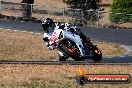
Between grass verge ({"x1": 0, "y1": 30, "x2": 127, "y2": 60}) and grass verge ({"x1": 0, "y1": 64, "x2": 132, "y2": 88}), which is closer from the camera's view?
grass verge ({"x1": 0, "y1": 64, "x2": 132, "y2": 88})

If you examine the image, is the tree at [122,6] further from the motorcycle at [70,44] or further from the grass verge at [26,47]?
the motorcycle at [70,44]

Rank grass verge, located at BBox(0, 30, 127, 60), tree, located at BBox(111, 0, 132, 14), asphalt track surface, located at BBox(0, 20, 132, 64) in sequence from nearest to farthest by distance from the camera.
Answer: grass verge, located at BBox(0, 30, 127, 60) → asphalt track surface, located at BBox(0, 20, 132, 64) → tree, located at BBox(111, 0, 132, 14)

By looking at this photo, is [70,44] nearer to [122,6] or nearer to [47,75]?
[47,75]

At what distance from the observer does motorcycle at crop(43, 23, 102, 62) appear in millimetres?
16766

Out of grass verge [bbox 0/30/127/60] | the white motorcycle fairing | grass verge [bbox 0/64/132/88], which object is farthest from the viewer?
grass verge [bbox 0/30/127/60]

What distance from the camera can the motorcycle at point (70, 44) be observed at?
16766mm

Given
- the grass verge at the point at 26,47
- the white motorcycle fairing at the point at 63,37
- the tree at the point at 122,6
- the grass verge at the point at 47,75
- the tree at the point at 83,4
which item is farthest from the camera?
the tree at the point at 83,4

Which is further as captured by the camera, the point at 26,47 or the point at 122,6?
the point at 122,6

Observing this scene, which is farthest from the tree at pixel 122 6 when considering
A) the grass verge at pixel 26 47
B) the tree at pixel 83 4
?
the grass verge at pixel 26 47

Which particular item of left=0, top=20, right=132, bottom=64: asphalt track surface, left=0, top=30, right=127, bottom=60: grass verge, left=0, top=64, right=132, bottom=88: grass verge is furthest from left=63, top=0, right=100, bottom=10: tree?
left=0, top=64, right=132, bottom=88: grass verge

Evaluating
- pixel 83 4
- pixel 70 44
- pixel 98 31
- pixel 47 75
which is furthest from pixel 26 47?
pixel 83 4

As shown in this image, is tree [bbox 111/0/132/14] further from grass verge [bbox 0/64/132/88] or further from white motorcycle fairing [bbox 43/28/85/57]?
white motorcycle fairing [bbox 43/28/85/57]

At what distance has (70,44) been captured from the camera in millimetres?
16922

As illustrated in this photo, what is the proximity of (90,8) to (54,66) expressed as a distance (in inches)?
1189
